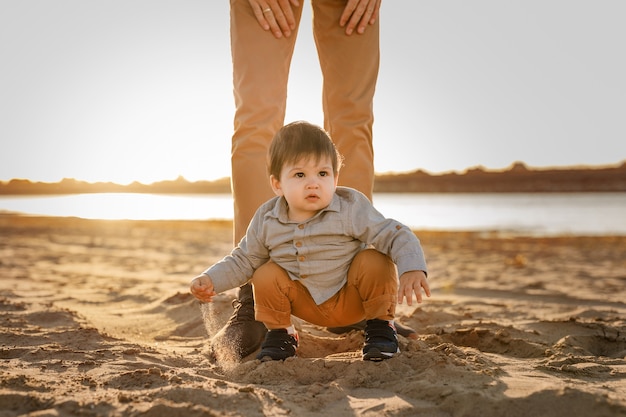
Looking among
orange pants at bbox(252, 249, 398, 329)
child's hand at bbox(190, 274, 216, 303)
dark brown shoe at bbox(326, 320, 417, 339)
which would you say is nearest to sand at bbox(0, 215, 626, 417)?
dark brown shoe at bbox(326, 320, 417, 339)

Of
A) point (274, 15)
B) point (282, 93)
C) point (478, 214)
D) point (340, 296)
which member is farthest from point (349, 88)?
point (478, 214)

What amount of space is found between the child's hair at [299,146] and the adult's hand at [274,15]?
0.59 metres

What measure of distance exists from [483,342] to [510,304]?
145 cm

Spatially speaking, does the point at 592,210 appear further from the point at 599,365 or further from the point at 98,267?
the point at 599,365

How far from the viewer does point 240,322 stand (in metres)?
2.37

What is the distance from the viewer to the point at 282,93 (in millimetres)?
2514

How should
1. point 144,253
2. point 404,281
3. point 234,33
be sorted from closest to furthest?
point 404,281 → point 234,33 → point 144,253

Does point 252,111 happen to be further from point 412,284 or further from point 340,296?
point 412,284

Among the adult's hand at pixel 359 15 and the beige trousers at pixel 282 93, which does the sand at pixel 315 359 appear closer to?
the beige trousers at pixel 282 93

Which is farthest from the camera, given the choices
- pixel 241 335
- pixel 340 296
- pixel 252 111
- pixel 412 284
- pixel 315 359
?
pixel 252 111

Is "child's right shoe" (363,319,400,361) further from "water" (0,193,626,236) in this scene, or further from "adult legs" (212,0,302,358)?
"water" (0,193,626,236)

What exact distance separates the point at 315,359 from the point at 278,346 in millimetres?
154

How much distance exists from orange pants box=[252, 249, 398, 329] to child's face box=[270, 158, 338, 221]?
25 cm

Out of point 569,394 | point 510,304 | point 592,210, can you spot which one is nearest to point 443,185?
point 592,210
